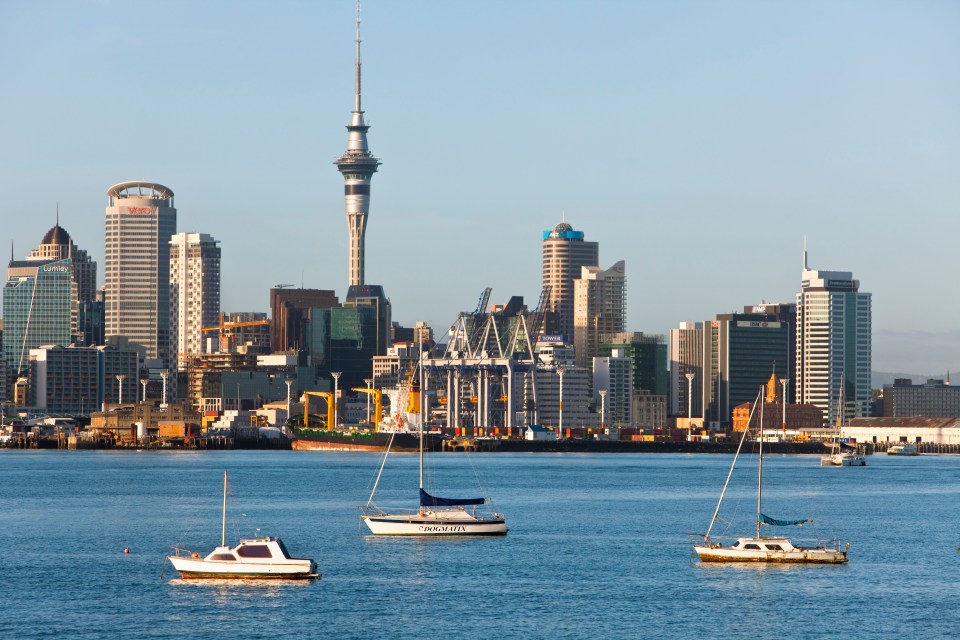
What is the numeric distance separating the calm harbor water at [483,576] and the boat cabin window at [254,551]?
4.91ft

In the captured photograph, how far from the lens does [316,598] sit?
70.0m

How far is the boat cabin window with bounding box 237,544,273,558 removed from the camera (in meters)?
73.2

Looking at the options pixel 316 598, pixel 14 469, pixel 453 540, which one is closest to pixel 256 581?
pixel 316 598

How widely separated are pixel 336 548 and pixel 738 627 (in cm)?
2934

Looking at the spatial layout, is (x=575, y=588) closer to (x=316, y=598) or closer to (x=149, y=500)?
(x=316, y=598)

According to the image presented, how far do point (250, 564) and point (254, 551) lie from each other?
610mm

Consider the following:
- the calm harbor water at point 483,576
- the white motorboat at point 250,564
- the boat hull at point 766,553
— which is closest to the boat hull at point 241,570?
the white motorboat at point 250,564

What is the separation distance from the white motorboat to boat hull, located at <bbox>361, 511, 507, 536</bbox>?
66.3 ft

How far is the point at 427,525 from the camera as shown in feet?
309

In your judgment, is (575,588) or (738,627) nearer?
(738,627)

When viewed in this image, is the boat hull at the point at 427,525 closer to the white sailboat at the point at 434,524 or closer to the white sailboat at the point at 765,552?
the white sailboat at the point at 434,524

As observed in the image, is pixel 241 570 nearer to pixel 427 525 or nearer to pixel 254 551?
pixel 254 551

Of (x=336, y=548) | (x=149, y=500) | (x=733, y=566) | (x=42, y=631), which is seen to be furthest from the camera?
(x=149, y=500)

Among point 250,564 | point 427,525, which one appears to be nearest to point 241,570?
point 250,564
